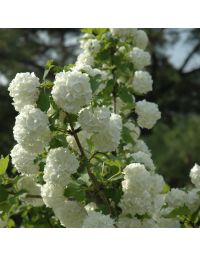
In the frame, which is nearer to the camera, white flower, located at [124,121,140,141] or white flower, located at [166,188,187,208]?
white flower, located at [166,188,187,208]

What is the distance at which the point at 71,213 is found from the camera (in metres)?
1.48

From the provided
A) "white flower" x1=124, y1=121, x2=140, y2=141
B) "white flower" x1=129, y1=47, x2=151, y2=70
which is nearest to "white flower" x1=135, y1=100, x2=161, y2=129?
"white flower" x1=124, y1=121, x2=140, y2=141

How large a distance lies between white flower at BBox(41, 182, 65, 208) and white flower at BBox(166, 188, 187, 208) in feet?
1.15

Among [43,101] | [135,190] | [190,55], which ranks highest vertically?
[190,55]

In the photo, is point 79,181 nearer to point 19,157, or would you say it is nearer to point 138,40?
point 19,157

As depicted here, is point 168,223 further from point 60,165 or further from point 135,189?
point 60,165

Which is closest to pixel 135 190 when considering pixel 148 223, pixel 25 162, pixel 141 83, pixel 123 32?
pixel 148 223

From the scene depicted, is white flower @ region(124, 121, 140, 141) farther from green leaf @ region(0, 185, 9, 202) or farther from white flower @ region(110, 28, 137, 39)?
green leaf @ region(0, 185, 9, 202)

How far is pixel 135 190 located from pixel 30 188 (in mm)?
381

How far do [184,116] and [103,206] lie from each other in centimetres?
728

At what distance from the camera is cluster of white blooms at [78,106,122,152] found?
53.3 inches

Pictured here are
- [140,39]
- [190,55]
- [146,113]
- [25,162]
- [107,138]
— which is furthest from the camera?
[190,55]
